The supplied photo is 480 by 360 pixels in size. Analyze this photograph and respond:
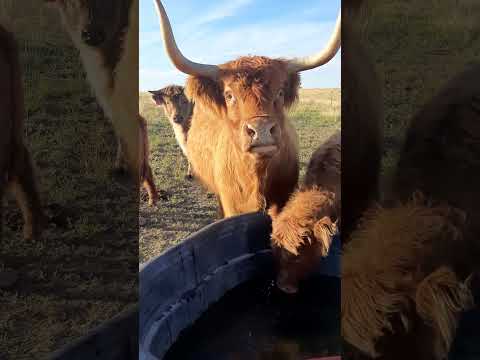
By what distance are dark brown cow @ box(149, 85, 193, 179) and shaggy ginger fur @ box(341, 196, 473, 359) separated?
116 centimetres

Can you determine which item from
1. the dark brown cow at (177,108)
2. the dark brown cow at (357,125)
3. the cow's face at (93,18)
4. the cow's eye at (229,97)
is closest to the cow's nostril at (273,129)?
the cow's eye at (229,97)

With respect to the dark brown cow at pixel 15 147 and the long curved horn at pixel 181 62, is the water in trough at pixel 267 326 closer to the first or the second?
→ the dark brown cow at pixel 15 147

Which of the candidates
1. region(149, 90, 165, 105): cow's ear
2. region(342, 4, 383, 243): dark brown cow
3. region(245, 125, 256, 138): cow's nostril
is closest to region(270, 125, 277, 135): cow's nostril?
region(245, 125, 256, 138): cow's nostril

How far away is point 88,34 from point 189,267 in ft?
4.72

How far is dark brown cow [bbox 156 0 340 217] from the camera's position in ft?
8.11

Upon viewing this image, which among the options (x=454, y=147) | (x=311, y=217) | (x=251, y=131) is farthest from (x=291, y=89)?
(x=454, y=147)

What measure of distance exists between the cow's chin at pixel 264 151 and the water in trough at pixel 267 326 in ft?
2.61

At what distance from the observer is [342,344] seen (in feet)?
7.50

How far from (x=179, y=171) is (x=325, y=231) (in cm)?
96

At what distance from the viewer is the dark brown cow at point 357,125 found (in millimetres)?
2211

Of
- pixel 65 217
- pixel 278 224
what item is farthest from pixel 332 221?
pixel 65 217

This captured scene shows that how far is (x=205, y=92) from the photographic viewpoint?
8.36ft

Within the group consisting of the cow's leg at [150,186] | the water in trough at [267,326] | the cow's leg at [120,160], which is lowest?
the water in trough at [267,326]

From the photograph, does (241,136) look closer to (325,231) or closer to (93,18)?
(325,231)
